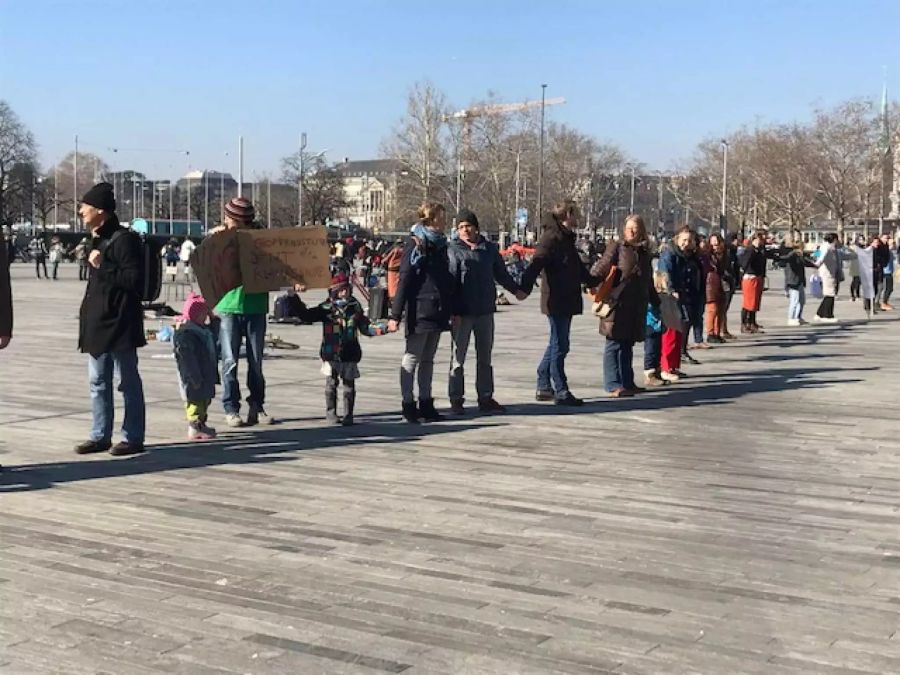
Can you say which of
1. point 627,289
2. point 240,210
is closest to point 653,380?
point 627,289

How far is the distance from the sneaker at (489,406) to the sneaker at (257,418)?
1.89m

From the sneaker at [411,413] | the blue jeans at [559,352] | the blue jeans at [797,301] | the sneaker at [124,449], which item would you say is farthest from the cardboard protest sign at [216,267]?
the blue jeans at [797,301]

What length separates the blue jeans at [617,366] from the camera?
38.8 feet

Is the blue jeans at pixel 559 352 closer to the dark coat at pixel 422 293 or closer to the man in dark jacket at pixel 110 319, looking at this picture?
the dark coat at pixel 422 293

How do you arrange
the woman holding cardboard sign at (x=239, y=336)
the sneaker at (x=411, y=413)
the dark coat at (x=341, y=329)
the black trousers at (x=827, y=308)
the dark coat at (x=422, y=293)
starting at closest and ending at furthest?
the woman holding cardboard sign at (x=239, y=336)
the dark coat at (x=341, y=329)
the dark coat at (x=422, y=293)
the sneaker at (x=411, y=413)
the black trousers at (x=827, y=308)

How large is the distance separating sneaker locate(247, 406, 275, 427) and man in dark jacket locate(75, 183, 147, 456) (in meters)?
1.46

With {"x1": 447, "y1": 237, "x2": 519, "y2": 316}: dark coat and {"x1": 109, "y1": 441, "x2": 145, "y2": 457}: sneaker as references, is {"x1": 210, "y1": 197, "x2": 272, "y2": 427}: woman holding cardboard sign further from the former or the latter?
{"x1": 447, "y1": 237, "x2": 519, "y2": 316}: dark coat

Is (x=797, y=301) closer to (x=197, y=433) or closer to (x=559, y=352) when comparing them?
(x=559, y=352)

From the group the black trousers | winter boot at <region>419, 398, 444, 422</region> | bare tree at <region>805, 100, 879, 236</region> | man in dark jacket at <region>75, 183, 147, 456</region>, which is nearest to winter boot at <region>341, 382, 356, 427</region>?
winter boot at <region>419, 398, 444, 422</region>

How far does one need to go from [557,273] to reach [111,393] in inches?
175

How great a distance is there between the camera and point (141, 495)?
7094mm

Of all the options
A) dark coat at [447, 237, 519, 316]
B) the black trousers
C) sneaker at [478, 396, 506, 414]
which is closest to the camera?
dark coat at [447, 237, 519, 316]

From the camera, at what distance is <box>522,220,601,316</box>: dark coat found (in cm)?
1103

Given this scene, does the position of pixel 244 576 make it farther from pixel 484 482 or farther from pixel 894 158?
pixel 894 158
